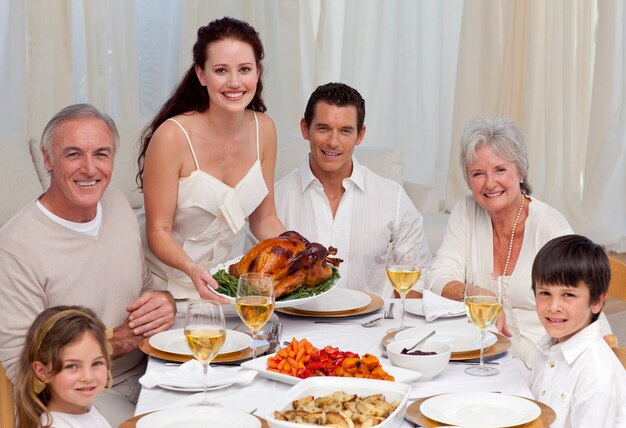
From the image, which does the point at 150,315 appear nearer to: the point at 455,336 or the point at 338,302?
the point at 338,302

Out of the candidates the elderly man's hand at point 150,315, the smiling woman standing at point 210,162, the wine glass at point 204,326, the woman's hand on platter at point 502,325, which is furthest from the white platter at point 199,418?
the smiling woman standing at point 210,162

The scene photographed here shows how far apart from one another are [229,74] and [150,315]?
35.7 inches

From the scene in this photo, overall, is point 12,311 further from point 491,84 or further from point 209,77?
point 491,84

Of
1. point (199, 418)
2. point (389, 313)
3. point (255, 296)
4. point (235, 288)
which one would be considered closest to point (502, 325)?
point (389, 313)

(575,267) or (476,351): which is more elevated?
(575,267)

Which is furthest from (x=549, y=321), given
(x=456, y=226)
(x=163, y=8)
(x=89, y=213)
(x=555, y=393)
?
(x=163, y=8)

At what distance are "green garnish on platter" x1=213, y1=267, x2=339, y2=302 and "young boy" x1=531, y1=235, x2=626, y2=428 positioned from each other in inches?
21.0

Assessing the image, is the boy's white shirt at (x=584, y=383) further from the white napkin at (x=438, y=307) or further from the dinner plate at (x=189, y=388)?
the dinner plate at (x=189, y=388)

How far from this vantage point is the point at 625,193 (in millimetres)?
6016

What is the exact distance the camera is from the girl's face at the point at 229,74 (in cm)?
296

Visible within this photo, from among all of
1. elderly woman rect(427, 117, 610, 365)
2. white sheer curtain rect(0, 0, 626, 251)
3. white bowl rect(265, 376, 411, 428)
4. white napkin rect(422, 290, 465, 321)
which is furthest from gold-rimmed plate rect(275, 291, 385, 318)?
white sheer curtain rect(0, 0, 626, 251)

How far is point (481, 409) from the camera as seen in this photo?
1.74m

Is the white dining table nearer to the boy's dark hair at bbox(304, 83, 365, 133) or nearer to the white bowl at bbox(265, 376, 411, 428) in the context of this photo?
the white bowl at bbox(265, 376, 411, 428)

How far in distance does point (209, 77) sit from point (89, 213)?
70cm
